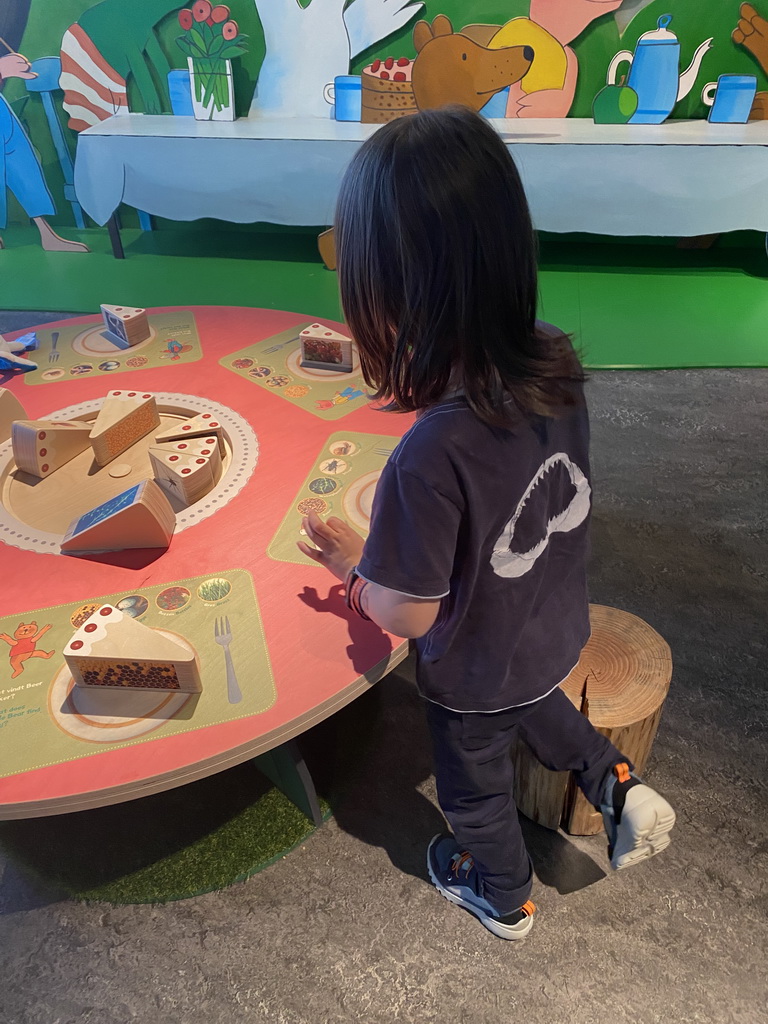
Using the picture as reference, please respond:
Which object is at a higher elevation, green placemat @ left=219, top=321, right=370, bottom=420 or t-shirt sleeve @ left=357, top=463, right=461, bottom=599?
t-shirt sleeve @ left=357, top=463, right=461, bottom=599

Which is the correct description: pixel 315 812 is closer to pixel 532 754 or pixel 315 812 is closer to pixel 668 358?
pixel 532 754

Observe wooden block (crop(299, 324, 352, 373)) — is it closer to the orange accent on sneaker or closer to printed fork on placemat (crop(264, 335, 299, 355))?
printed fork on placemat (crop(264, 335, 299, 355))

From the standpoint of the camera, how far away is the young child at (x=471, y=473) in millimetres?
794

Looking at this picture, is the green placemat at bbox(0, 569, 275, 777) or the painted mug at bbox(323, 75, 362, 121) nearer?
the green placemat at bbox(0, 569, 275, 777)

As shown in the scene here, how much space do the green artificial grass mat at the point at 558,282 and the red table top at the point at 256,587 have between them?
6.67 feet

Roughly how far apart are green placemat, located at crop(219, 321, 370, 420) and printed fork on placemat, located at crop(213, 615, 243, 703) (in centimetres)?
66

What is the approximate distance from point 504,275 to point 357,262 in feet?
0.56

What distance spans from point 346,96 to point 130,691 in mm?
4127

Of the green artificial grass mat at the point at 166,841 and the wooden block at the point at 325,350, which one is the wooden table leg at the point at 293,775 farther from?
the wooden block at the point at 325,350

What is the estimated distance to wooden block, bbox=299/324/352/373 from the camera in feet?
6.27

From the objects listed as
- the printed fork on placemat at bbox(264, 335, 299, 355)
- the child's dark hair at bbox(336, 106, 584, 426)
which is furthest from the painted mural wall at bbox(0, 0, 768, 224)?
the child's dark hair at bbox(336, 106, 584, 426)

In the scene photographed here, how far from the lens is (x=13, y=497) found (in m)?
1.54

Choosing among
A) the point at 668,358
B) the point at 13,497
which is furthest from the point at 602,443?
the point at 13,497

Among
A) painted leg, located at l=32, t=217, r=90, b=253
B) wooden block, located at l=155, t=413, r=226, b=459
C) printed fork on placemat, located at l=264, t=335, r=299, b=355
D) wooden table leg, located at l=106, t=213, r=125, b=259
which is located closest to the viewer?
A: wooden block, located at l=155, t=413, r=226, b=459
